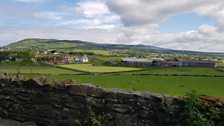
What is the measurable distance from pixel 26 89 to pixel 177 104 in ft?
14.6

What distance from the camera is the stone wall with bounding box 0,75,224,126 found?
9.24 metres

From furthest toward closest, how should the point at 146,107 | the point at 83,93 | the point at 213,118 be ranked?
the point at 83,93 → the point at 146,107 → the point at 213,118

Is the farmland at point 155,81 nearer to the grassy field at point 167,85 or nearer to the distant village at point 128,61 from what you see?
the grassy field at point 167,85

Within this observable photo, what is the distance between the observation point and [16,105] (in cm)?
1087

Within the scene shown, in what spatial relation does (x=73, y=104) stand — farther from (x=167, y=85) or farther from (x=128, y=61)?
(x=128, y=61)

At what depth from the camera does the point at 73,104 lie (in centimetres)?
998

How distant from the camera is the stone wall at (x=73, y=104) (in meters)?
9.24

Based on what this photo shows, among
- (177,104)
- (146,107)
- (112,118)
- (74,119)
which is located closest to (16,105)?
(74,119)

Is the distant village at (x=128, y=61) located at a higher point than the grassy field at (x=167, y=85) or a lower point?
higher

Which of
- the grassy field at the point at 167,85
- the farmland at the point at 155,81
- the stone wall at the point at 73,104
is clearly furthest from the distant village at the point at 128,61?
the stone wall at the point at 73,104

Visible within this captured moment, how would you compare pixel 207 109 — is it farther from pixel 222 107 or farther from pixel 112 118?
pixel 112 118

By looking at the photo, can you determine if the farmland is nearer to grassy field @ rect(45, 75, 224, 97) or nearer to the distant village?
grassy field @ rect(45, 75, 224, 97)

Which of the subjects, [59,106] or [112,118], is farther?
[59,106]

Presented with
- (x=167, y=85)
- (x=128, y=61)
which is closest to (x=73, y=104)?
(x=167, y=85)
